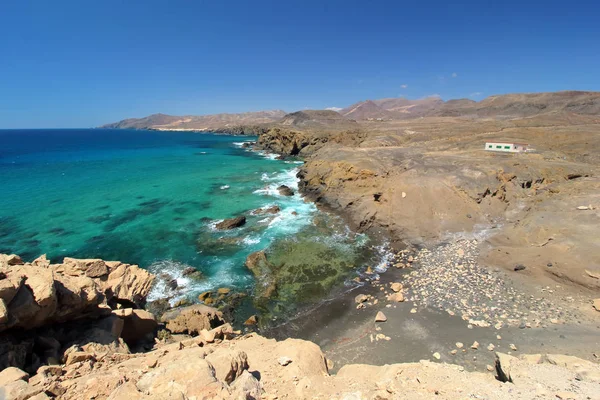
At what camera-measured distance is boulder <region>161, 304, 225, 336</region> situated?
1458 centimetres

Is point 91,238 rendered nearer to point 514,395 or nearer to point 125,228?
point 125,228

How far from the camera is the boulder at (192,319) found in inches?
574

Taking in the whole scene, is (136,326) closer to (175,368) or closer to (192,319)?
(192,319)

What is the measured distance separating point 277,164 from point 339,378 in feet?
202

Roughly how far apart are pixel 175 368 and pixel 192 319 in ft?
28.6

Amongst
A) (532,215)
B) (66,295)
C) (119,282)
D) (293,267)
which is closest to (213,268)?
(293,267)

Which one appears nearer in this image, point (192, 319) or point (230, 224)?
point (192, 319)

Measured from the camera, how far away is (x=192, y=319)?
14.9 metres

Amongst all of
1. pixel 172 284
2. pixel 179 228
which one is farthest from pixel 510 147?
pixel 172 284

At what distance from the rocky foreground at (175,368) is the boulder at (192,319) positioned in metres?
3.33

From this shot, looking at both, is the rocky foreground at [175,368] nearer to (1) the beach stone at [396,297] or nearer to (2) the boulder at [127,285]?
(2) the boulder at [127,285]

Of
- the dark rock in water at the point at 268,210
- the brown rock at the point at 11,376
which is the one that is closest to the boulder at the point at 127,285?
the brown rock at the point at 11,376

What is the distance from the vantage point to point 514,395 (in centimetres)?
742

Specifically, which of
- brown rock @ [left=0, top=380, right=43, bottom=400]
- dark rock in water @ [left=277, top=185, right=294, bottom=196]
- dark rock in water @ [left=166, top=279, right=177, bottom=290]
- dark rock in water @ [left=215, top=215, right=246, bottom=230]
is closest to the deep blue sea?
dark rock in water @ [left=166, top=279, right=177, bottom=290]
